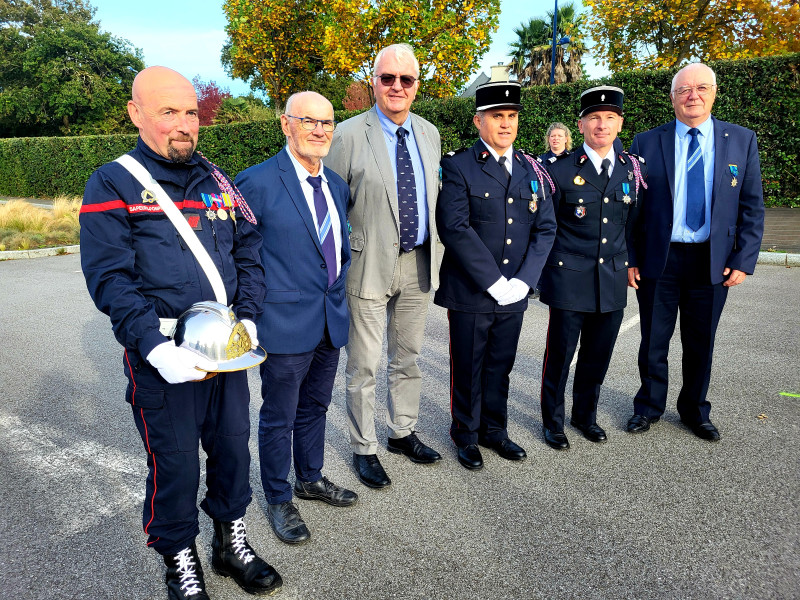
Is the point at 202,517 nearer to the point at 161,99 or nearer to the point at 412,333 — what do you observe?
the point at 412,333

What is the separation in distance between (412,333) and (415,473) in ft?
2.73

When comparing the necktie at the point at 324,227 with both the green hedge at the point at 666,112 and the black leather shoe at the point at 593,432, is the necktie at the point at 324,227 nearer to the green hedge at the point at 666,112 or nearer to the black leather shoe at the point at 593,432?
the black leather shoe at the point at 593,432

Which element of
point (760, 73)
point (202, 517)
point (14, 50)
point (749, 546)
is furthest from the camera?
point (14, 50)

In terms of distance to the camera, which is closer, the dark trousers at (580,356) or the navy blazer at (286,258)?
the navy blazer at (286,258)

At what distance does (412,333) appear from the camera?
11.6ft

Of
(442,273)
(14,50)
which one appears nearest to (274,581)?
(442,273)

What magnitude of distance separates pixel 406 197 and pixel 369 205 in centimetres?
23

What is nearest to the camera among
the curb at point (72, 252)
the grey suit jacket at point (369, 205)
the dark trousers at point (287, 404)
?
the dark trousers at point (287, 404)

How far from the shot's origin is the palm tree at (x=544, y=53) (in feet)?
101

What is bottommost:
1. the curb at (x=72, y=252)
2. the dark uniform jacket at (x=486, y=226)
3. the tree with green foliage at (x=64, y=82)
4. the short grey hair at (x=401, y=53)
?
the curb at (x=72, y=252)

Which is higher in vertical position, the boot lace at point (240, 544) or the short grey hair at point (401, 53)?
the short grey hair at point (401, 53)

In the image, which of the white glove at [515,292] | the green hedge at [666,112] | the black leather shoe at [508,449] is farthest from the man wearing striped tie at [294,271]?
the green hedge at [666,112]

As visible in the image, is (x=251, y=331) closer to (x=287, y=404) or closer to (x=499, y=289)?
(x=287, y=404)

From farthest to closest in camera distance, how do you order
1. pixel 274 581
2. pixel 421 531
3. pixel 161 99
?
pixel 421 531
pixel 274 581
pixel 161 99
